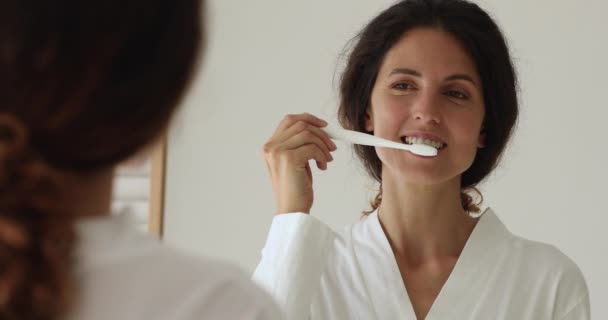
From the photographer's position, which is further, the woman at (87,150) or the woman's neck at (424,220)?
the woman's neck at (424,220)

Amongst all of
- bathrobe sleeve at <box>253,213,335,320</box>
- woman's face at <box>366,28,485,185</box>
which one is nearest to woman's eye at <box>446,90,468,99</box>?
woman's face at <box>366,28,485,185</box>

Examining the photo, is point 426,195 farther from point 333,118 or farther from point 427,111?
point 333,118

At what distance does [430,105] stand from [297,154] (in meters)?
0.21

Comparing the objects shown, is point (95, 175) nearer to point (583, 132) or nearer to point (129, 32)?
point (129, 32)

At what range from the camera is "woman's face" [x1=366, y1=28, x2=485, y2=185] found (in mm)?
1251

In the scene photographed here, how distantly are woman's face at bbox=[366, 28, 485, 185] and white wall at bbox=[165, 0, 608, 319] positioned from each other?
54cm

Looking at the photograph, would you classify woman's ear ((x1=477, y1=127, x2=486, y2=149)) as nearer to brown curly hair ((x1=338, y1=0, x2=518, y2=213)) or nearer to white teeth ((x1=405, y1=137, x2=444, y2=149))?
brown curly hair ((x1=338, y1=0, x2=518, y2=213))

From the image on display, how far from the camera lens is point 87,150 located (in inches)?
18.5

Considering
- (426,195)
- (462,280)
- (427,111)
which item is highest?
(427,111)

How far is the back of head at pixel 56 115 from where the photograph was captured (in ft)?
1.47

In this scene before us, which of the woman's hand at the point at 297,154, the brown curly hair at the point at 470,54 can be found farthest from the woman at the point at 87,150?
the brown curly hair at the point at 470,54

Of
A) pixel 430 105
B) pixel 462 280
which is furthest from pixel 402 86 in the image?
pixel 462 280

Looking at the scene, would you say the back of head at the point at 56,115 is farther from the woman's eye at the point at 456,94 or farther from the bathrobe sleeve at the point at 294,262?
the woman's eye at the point at 456,94

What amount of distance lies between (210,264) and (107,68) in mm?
133
